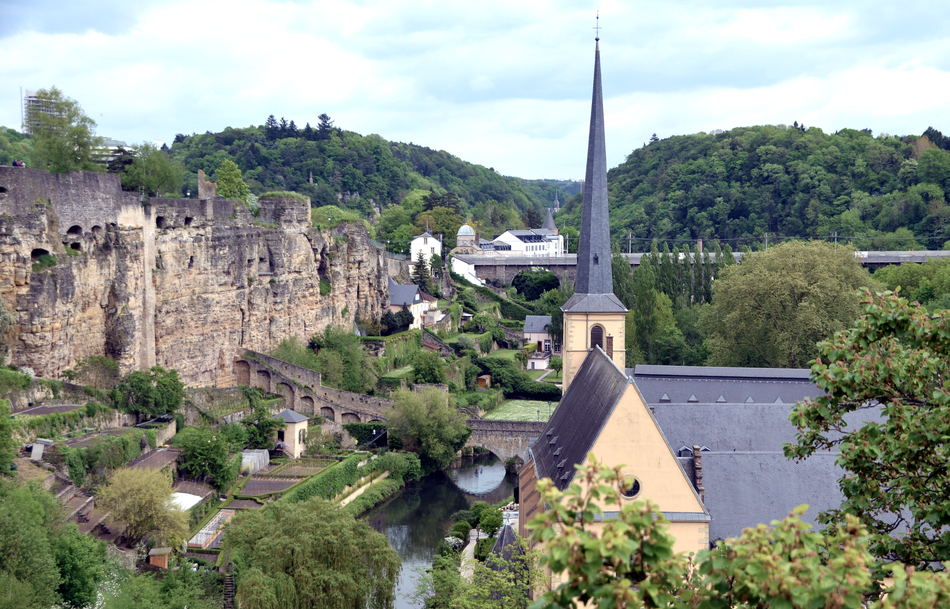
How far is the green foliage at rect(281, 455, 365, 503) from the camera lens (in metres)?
39.4

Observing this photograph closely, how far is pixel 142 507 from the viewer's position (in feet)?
96.9

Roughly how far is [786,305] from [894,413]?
3816cm

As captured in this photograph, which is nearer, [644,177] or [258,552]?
[258,552]

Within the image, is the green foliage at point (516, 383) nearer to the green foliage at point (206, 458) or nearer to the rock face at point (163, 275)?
the rock face at point (163, 275)

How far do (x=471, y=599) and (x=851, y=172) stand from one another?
88041 millimetres

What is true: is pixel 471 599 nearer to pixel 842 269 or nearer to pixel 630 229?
pixel 842 269

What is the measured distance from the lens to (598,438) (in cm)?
2091

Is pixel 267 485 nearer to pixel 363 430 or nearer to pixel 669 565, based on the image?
pixel 363 430

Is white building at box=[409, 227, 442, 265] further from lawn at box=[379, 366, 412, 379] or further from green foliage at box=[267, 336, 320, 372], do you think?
green foliage at box=[267, 336, 320, 372]

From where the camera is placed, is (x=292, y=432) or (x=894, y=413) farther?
(x=292, y=432)

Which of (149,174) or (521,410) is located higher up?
(149,174)

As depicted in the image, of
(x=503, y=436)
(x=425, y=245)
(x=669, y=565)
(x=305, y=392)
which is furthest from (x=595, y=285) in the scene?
(x=425, y=245)

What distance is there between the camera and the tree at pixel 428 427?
49656 mm

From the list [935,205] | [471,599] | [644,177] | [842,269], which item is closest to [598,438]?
[471,599]
